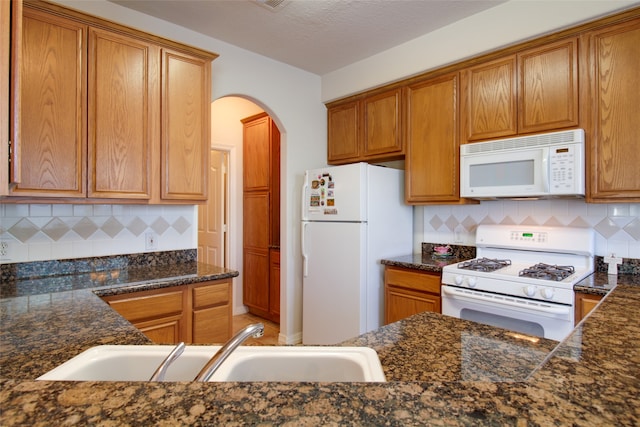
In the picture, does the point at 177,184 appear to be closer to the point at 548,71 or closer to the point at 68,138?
the point at 68,138

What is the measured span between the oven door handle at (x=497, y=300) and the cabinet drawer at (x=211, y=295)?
4.78ft

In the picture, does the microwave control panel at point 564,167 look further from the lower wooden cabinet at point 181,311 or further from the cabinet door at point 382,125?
the lower wooden cabinet at point 181,311

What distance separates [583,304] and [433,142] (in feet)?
4.98

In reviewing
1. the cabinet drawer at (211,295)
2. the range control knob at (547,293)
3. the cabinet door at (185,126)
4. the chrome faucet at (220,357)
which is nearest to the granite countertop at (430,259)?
the range control knob at (547,293)

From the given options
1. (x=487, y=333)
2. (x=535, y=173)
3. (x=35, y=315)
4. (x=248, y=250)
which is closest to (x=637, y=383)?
(x=487, y=333)

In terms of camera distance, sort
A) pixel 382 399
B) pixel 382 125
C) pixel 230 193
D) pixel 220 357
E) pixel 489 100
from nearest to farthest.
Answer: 1. pixel 382 399
2. pixel 220 357
3. pixel 489 100
4. pixel 382 125
5. pixel 230 193

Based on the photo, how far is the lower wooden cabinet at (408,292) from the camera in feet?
8.25

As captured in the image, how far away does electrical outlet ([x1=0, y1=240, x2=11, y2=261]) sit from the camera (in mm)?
2012

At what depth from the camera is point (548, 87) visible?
2283 millimetres

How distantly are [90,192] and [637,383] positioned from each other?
2.36 meters

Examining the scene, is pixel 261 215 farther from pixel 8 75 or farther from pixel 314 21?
pixel 8 75

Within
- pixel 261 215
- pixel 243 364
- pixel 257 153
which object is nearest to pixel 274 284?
pixel 261 215

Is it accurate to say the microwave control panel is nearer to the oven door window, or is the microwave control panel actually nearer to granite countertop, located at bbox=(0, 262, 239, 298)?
the oven door window

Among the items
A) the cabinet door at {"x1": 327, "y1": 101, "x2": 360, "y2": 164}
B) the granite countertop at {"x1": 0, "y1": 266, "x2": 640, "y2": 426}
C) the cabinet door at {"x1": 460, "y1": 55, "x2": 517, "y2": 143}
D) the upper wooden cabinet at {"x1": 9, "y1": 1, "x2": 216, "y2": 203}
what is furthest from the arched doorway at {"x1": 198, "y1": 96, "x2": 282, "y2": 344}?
the granite countertop at {"x1": 0, "y1": 266, "x2": 640, "y2": 426}
